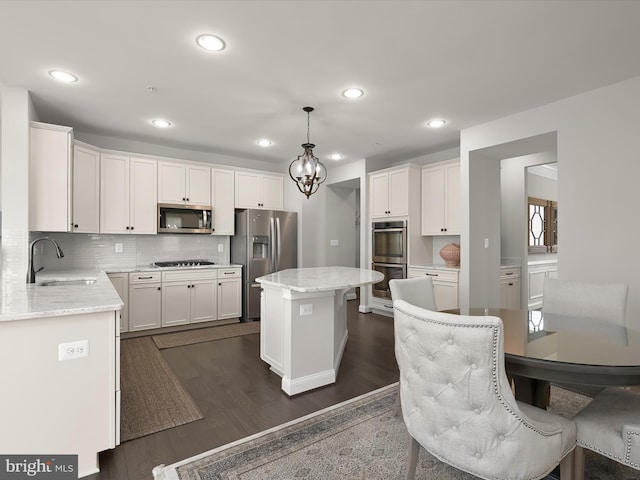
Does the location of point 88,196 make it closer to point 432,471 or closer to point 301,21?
point 301,21

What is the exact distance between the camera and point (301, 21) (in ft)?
6.90

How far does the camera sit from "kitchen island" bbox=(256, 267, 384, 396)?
2621mm

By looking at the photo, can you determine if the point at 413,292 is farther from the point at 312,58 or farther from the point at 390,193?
the point at 390,193

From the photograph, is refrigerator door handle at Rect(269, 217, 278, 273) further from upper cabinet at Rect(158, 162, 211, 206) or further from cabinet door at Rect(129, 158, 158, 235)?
cabinet door at Rect(129, 158, 158, 235)

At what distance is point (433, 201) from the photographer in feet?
16.0

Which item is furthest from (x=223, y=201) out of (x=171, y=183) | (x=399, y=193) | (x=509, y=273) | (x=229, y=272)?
(x=509, y=273)

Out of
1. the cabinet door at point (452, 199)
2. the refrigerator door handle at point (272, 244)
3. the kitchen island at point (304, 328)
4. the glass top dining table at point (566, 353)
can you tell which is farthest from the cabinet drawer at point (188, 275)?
the glass top dining table at point (566, 353)

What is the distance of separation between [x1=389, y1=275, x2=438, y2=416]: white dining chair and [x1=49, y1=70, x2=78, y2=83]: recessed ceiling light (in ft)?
10.2

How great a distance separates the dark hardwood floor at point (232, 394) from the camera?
1.92 m

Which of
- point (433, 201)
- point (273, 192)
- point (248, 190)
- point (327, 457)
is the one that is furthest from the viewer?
point (273, 192)

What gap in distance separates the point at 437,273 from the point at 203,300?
3.27 metres

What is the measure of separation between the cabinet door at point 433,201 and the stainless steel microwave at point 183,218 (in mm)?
3214

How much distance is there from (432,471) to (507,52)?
2.76 m

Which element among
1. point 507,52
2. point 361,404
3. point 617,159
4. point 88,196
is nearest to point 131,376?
point 361,404
